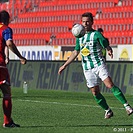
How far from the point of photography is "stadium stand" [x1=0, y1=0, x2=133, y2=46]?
104 feet

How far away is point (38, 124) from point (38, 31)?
2532 cm

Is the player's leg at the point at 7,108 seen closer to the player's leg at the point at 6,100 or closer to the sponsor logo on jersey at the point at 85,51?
the player's leg at the point at 6,100

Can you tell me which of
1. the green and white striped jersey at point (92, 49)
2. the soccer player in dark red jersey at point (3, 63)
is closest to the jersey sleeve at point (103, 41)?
the green and white striped jersey at point (92, 49)

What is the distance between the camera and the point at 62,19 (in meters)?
35.4

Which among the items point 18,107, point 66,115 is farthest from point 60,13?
point 66,115

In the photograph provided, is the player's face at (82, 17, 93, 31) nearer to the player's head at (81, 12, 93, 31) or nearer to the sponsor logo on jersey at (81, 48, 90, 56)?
the player's head at (81, 12, 93, 31)

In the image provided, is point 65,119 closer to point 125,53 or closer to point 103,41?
point 103,41

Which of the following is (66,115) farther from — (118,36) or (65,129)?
(118,36)

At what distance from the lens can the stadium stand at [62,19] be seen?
3156cm


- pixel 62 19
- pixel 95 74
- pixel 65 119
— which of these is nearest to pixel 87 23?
pixel 95 74

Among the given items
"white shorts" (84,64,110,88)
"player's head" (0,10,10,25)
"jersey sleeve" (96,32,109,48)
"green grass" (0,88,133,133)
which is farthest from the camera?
"white shorts" (84,64,110,88)

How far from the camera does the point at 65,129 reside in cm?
1010

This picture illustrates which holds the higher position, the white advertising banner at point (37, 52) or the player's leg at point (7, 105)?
the white advertising banner at point (37, 52)

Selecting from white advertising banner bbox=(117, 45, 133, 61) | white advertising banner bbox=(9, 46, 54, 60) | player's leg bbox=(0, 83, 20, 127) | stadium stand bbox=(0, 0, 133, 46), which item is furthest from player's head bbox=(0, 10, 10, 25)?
white advertising banner bbox=(9, 46, 54, 60)
